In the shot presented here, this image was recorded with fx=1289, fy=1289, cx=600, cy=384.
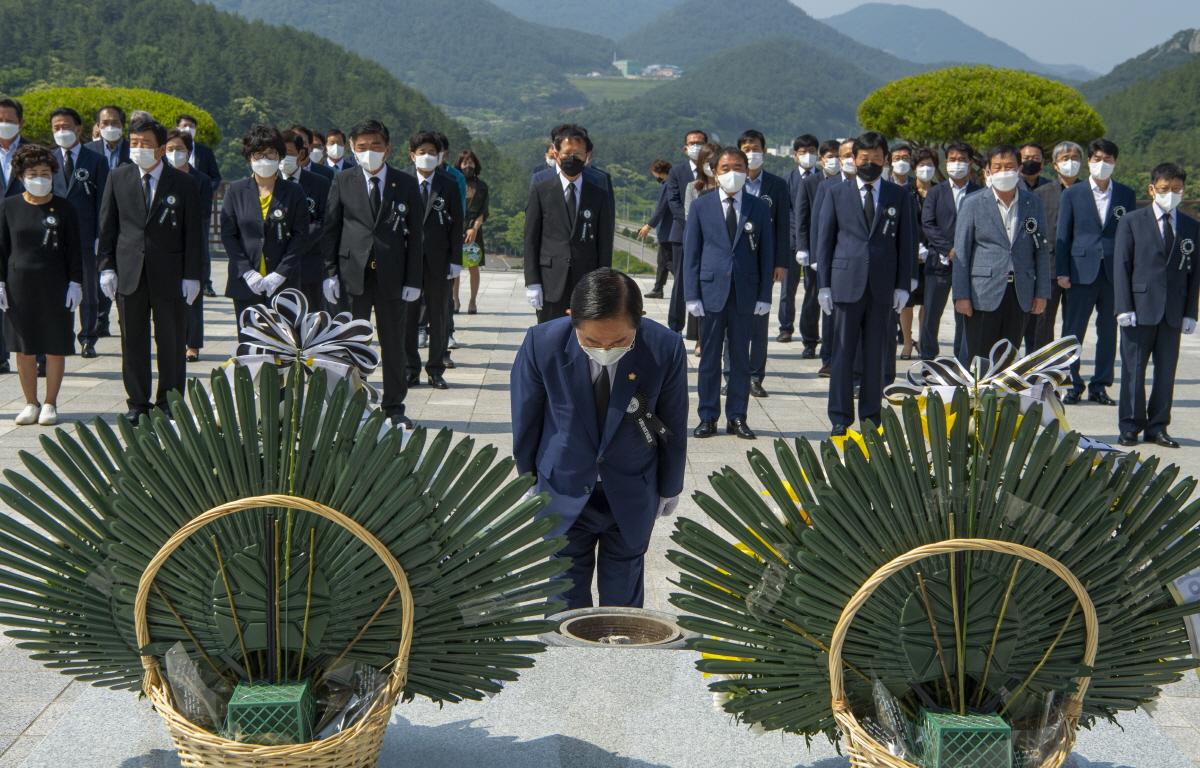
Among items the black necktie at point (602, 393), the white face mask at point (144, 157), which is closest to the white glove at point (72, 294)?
the white face mask at point (144, 157)

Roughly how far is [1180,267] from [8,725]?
25.0 ft

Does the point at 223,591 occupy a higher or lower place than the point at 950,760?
higher

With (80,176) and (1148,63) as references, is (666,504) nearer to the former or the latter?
(80,176)

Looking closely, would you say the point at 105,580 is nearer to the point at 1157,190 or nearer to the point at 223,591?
the point at 223,591

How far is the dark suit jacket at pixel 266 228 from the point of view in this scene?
9.38 metres

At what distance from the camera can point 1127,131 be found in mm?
54781

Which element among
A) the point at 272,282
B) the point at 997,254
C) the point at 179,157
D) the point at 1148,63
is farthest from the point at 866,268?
the point at 1148,63

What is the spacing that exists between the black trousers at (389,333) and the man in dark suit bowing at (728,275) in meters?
1.99

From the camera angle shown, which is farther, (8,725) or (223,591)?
(8,725)

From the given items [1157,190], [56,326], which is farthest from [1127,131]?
[56,326]

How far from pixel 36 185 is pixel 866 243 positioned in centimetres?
546

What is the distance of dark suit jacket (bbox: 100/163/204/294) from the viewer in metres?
8.36

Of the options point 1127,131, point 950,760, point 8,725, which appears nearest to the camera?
point 950,760

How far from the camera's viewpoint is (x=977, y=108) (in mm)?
27891
